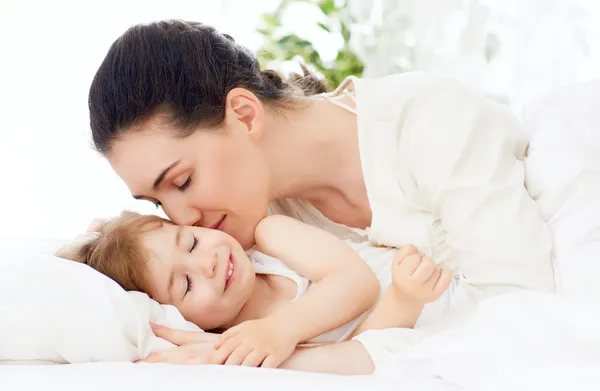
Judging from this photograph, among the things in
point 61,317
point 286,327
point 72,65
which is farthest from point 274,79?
point 72,65

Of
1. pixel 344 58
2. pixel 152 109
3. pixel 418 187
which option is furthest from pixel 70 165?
pixel 418 187

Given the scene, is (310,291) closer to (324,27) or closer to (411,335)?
(411,335)

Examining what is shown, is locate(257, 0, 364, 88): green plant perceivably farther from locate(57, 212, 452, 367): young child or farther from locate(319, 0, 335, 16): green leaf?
locate(57, 212, 452, 367): young child

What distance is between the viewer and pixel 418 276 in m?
1.20

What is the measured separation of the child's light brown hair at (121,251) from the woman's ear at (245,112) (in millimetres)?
254

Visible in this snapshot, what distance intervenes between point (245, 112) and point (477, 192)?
1.71 ft

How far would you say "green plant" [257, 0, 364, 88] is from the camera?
3066 millimetres

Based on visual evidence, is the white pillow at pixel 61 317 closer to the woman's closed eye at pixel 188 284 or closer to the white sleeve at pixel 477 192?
the woman's closed eye at pixel 188 284

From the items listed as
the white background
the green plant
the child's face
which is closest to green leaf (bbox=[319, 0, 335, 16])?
the green plant

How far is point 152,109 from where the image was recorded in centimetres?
151

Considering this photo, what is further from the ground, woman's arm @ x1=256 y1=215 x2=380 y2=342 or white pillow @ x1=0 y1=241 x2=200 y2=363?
white pillow @ x1=0 y1=241 x2=200 y2=363

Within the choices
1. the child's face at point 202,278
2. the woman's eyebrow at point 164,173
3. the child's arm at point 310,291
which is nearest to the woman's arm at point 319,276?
the child's arm at point 310,291

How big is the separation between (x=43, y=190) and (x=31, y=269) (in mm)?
2115

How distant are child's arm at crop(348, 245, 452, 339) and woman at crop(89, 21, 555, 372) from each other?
0.17 meters
